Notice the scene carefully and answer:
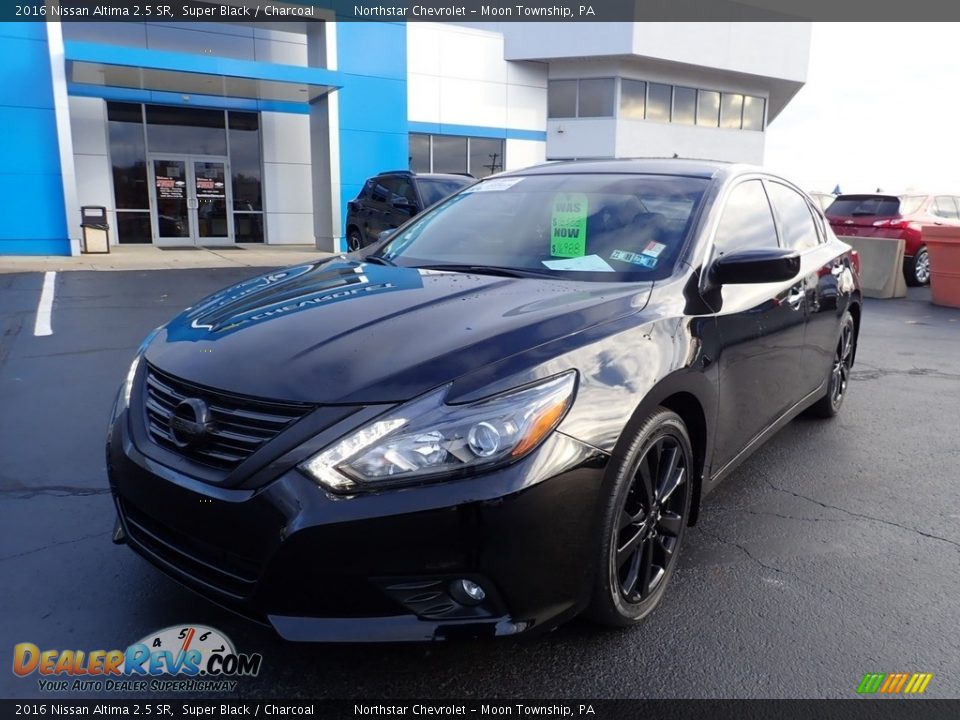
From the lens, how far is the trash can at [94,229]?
1614 cm

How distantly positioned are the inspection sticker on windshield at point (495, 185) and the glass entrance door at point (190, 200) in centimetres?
1730

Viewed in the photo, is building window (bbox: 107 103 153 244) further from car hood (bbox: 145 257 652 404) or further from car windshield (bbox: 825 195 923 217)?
car hood (bbox: 145 257 652 404)

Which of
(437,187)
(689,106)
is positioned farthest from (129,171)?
(689,106)

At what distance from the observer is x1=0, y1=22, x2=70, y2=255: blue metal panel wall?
14.9 m

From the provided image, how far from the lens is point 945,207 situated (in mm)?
14656

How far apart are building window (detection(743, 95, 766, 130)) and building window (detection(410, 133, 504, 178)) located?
11872mm

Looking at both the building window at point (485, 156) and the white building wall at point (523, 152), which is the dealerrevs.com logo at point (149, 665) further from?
the white building wall at point (523, 152)

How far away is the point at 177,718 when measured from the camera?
7.13 feet

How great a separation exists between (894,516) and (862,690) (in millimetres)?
1551

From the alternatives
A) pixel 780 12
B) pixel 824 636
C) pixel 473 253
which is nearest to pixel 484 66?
pixel 780 12

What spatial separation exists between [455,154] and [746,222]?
819 inches

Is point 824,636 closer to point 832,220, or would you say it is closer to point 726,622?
point 726,622

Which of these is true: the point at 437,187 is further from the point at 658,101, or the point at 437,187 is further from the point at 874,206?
the point at 658,101

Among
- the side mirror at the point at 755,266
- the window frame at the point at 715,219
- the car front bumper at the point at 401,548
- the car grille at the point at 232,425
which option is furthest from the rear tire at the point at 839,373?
the car grille at the point at 232,425
